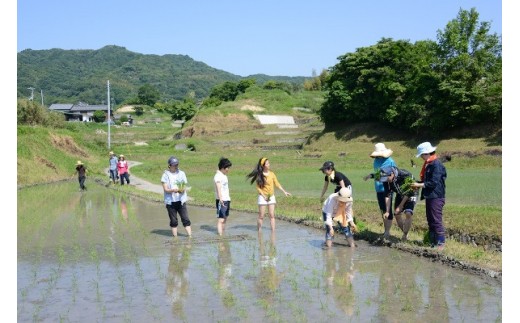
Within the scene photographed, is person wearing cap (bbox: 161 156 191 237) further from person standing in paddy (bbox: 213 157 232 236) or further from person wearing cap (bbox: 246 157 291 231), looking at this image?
person wearing cap (bbox: 246 157 291 231)

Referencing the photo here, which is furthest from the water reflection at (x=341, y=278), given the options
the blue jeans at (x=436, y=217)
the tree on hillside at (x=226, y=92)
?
the tree on hillside at (x=226, y=92)

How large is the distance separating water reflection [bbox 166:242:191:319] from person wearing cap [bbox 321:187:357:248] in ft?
8.98

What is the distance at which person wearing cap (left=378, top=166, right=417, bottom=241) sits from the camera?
9.86 meters

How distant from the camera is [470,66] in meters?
43.5

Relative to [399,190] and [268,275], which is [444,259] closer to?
[399,190]

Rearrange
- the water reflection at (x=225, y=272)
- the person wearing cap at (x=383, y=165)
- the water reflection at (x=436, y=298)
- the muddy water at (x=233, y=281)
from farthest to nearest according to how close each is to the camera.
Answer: the person wearing cap at (x=383, y=165)
the water reflection at (x=225, y=272)
the muddy water at (x=233, y=281)
the water reflection at (x=436, y=298)

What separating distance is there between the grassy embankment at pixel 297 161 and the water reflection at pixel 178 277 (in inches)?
148

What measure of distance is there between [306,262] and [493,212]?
17.0 feet

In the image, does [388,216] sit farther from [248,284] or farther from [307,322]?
[307,322]

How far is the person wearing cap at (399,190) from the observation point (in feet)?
32.3

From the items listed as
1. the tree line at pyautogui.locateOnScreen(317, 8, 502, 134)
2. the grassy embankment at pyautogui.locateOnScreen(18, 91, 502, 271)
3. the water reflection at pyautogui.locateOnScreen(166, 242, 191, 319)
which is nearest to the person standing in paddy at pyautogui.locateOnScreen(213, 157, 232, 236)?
the water reflection at pyautogui.locateOnScreen(166, 242, 191, 319)

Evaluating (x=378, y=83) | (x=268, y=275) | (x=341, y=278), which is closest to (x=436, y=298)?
(x=341, y=278)

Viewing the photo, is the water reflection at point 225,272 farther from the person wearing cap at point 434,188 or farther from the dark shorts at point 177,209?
the person wearing cap at point 434,188

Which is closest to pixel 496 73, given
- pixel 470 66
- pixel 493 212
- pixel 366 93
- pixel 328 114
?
pixel 470 66
